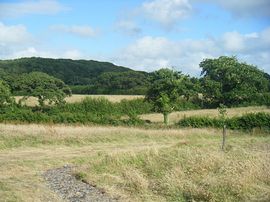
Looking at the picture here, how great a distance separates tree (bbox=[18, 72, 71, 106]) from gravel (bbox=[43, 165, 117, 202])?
4915 cm

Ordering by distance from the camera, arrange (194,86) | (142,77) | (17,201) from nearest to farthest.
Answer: (17,201) < (194,86) < (142,77)

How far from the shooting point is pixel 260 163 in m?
14.2

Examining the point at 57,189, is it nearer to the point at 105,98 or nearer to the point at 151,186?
the point at 151,186

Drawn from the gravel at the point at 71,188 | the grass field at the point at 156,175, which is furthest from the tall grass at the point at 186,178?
the gravel at the point at 71,188

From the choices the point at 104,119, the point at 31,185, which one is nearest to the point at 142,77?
the point at 104,119

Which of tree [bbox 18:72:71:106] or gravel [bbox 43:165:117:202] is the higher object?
tree [bbox 18:72:71:106]

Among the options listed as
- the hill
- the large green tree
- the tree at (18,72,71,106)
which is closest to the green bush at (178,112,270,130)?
the tree at (18,72,71,106)

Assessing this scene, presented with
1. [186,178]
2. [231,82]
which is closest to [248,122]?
[186,178]

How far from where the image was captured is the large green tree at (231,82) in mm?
81625

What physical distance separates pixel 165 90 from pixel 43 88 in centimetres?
2365

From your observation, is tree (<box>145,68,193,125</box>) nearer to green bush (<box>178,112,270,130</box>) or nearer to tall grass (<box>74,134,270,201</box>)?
green bush (<box>178,112,270,130</box>)

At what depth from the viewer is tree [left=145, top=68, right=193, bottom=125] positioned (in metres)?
50.3

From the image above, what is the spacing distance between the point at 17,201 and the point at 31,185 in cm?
300

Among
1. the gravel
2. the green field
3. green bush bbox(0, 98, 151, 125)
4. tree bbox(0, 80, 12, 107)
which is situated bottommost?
the gravel
